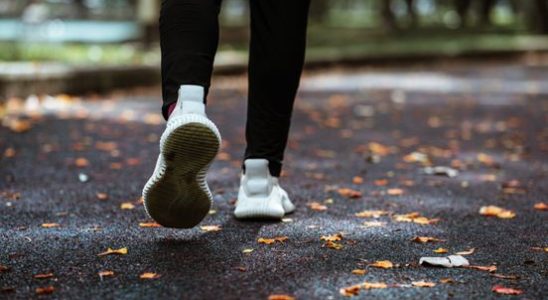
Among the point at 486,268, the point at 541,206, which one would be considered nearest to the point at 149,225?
the point at 486,268

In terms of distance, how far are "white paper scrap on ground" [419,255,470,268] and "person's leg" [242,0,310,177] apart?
0.76 m

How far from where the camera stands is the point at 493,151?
5.57m

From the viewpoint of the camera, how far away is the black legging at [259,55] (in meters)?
2.56

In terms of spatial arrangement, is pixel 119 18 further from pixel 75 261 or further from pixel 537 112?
pixel 75 261

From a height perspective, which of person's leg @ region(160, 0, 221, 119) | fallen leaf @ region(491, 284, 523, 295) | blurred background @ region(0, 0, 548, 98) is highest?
person's leg @ region(160, 0, 221, 119)

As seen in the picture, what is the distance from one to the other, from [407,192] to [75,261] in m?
1.80

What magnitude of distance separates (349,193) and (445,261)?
135 cm

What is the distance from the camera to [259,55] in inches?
118

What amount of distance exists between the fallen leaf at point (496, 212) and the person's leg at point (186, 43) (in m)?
1.33

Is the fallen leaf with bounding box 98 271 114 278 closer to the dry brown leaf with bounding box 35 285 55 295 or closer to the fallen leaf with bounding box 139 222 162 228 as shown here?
the dry brown leaf with bounding box 35 285 55 295

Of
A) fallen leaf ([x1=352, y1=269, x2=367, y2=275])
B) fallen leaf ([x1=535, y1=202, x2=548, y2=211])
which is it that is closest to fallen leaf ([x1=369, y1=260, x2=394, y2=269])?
fallen leaf ([x1=352, y1=269, x2=367, y2=275])

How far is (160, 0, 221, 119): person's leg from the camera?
2539 millimetres

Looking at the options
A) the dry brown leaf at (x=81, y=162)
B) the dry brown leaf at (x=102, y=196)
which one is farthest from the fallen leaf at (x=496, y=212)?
the dry brown leaf at (x=81, y=162)

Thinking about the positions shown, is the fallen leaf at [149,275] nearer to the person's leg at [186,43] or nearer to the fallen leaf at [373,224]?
the person's leg at [186,43]
